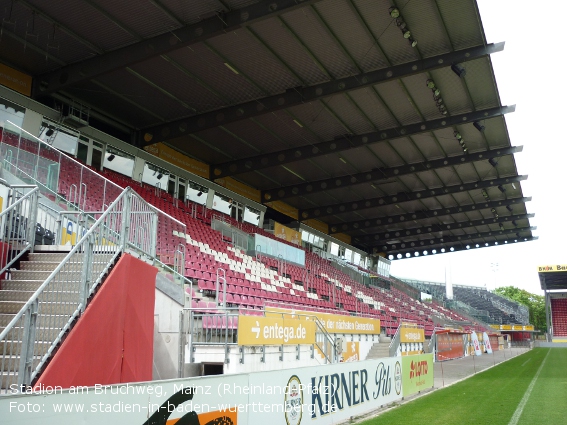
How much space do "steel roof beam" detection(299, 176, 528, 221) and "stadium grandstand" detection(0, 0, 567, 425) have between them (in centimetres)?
13

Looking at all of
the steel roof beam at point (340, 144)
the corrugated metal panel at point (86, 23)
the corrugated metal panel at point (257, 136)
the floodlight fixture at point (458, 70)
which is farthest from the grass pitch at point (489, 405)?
the corrugated metal panel at point (257, 136)

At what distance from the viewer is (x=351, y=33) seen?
16.3m

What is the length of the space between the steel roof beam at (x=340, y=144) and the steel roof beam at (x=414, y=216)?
52.6 feet

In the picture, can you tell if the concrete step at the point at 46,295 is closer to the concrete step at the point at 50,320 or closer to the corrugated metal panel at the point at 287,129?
the concrete step at the point at 50,320

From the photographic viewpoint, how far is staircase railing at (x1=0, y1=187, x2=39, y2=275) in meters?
7.45

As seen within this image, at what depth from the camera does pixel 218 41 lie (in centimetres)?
1630

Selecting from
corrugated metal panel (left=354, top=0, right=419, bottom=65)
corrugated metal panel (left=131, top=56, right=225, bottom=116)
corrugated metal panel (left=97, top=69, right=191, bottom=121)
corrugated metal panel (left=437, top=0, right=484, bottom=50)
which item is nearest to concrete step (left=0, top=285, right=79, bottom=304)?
corrugated metal panel (left=131, top=56, right=225, bottom=116)

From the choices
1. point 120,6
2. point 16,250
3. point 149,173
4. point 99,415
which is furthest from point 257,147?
point 99,415

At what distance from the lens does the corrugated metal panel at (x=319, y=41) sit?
15.5 meters

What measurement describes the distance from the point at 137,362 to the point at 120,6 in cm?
1046

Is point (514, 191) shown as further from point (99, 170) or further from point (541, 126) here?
point (99, 170)

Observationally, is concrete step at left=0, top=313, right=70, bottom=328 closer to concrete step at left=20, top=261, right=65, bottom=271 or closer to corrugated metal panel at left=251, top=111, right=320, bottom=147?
concrete step at left=20, top=261, right=65, bottom=271

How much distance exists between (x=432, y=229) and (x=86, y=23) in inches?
1370

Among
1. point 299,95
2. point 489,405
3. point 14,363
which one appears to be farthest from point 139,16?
point 489,405
